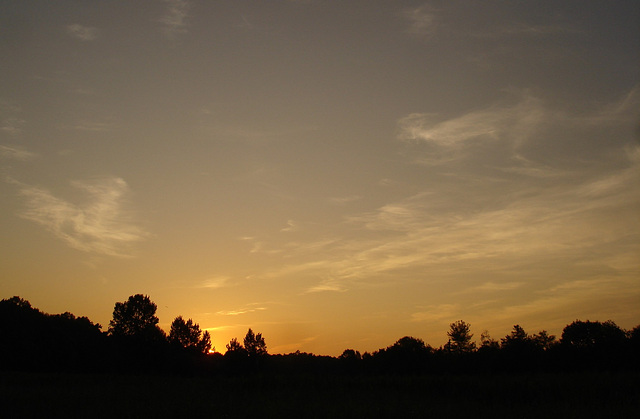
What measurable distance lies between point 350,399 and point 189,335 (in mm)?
85793

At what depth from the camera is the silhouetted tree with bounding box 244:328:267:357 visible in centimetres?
9550

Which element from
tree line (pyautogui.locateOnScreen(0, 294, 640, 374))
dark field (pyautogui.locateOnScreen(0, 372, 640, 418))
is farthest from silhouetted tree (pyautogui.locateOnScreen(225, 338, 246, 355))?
dark field (pyautogui.locateOnScreen(0, 372, 640, 418))

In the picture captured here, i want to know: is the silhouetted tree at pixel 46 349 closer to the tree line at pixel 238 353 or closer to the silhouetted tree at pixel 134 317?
the tree line at pixel 238 353

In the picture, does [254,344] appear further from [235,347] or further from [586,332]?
A: [586,332]

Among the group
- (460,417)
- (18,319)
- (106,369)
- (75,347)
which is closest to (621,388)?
(460,417)

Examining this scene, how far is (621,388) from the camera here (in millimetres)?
27109

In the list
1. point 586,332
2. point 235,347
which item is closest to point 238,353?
point 235,347

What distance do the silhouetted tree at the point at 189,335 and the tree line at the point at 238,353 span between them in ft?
43.8

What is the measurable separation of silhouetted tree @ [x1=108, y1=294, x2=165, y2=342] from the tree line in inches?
7.0

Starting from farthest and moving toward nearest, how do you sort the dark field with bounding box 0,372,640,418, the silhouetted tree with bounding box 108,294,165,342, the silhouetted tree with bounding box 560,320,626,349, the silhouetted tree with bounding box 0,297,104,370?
the silhouetted tree with bounding box 108,294,165,342
the silhouetted tree with bounding box 560,320,626,349
the silhouetted tree with bounding box 0,297,104,370
the dark field with bounding box 0,372,640,418

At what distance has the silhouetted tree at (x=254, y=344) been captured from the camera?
313 ft

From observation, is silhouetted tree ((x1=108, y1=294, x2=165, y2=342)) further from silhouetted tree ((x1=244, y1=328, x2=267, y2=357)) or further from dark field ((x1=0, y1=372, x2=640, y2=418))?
dark field ((x1=0, y1=372, x2=640, y2=418))

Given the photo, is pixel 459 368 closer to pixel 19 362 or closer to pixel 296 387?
pixel 296 387

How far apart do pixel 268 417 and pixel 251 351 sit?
80409mm
